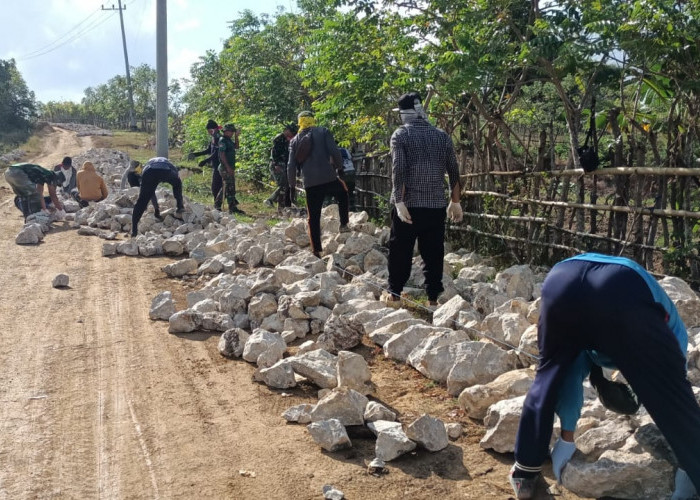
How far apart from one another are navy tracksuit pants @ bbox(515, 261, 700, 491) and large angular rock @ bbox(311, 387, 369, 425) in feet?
4.37

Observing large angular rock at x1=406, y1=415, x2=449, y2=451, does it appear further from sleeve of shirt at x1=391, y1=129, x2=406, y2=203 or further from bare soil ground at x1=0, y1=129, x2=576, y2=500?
sleeve of shirt at x1=391, y1=129, x2=406, y2=203

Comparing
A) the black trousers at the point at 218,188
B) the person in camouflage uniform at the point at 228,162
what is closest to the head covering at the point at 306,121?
the person in camouflage uniform at the point at 228,162

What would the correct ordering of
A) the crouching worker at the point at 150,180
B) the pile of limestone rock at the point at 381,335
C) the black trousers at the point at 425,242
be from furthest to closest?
the crouching worker at the point at 150,180, the black trousers at the point at 425,242, the pile of limestone rock at the point at 381,335

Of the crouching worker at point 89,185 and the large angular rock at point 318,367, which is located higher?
the crouching worker at point 89,185

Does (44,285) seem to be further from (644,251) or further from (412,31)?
(644,251)

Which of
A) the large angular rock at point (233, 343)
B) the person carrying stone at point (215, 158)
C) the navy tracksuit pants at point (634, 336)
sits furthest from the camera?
the person carrying stone at point (215, 158)

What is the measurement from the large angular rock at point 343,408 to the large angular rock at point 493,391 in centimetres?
57

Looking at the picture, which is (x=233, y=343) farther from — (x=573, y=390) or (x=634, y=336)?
(x=634, y=336)

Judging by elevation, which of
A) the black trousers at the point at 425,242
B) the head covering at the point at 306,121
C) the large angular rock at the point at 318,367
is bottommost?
the large angular rock at the point at 318,367

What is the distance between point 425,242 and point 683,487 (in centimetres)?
Answer: 306

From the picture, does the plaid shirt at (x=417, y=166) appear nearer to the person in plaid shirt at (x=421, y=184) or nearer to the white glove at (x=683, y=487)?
the person in plaid shirt at (x=421, y=184)

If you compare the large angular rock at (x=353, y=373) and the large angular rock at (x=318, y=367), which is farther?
the large angular rock at (x=318, y=367)

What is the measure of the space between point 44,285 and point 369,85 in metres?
4.16

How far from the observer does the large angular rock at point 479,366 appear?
3.91 metres
